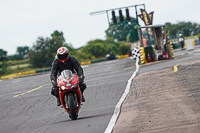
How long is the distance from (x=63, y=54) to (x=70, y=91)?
0.90 m

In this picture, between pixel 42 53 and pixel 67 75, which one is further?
pixel 42 53

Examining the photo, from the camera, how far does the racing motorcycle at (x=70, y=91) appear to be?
9500 millimetres

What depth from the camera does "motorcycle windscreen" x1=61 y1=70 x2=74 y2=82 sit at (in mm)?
9595

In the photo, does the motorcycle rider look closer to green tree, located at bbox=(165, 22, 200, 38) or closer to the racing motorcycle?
the racing motorcycle

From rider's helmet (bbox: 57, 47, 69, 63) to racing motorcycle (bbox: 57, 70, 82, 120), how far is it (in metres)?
0.38

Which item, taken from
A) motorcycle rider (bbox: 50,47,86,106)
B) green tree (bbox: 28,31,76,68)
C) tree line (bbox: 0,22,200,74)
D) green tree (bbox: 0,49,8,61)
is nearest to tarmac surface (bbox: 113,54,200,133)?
motorcycle rider (bbox: 50,47,86,106)

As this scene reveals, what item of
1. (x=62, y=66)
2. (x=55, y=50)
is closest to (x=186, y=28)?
(x=55, y=50)

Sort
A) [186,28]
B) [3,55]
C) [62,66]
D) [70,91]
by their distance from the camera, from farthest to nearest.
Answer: [186,28] → [3,55] → [62,66] → [70,91]

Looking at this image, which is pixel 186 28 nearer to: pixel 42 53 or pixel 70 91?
pixel 42 53

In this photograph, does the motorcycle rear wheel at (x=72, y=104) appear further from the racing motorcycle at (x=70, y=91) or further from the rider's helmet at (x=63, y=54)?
the rider's helmet at (x=63, y=54)

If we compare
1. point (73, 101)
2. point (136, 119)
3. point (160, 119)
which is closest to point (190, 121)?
point (160, 119)

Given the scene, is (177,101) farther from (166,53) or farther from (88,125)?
(166,53)

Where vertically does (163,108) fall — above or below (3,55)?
below

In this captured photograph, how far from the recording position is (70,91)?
9.63 metres
